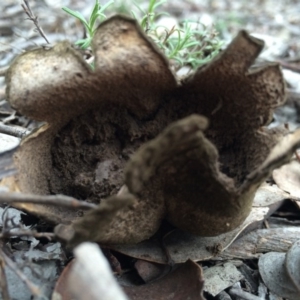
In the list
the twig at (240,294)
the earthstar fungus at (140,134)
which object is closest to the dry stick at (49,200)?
the earthstar fungus at (140,134)

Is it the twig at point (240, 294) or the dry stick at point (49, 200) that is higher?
the dry stick at point (49, 200)

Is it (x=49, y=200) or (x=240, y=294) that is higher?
(x=49, y=200)

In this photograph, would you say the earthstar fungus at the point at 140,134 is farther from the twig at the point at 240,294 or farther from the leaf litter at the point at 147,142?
the twig at the point at 240,294

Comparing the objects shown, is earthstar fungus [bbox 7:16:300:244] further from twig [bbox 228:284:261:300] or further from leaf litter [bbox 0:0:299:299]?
twig [bbox 228:284:261:300]

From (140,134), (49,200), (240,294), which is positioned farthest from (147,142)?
(240,294)

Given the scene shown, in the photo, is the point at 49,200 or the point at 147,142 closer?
the point at 49,200

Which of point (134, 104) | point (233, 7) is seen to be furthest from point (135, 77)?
point (233, 7)

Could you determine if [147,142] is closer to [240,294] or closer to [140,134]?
[140,134]

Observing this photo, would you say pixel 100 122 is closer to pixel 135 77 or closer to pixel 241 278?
pixel 135 77

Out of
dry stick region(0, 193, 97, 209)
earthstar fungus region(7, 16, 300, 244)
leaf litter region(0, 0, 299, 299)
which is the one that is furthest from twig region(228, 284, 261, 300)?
dry stick region(0, 193, 97, 209)
